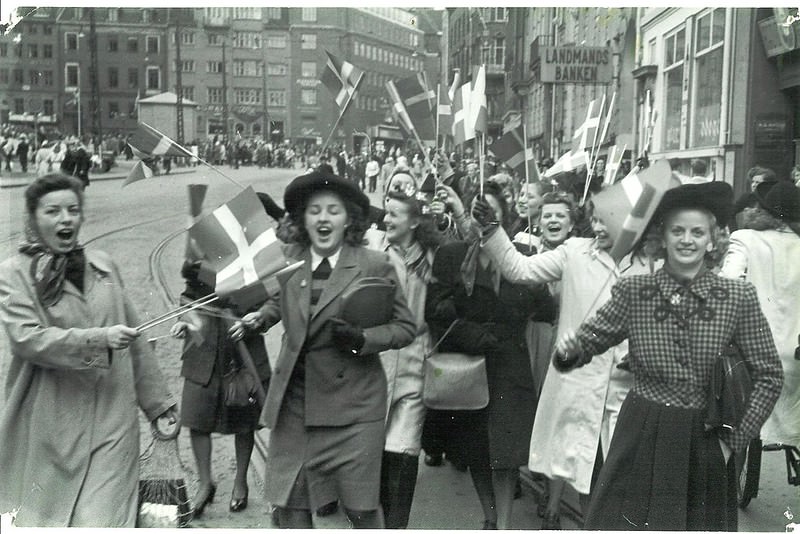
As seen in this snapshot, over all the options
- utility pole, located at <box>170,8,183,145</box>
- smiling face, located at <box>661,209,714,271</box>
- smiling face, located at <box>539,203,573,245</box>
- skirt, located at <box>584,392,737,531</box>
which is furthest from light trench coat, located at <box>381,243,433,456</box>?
utility pole, located at <box>170,8,183,145</box>

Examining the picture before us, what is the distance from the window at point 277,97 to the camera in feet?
83.2

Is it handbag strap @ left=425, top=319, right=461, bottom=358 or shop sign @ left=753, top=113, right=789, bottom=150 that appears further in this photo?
shop sign @ left=753, top=113, right=789, bottom=150

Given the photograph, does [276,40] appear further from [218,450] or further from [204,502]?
[204,502]

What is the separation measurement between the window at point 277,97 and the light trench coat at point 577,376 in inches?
798

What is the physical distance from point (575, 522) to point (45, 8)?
167 inches

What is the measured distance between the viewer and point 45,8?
5.45 meters

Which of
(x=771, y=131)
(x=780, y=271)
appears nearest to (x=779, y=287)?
(x=780, y=271)

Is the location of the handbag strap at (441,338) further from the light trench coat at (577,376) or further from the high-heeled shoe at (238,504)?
the high-heeled shoe at (238,504)

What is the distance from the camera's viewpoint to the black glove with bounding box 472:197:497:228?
4668mm

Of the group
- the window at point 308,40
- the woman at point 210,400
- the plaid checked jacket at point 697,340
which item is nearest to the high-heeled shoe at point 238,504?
the woman at point 210,400

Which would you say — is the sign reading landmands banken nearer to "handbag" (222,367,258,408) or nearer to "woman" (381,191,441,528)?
"woman" (381,191,441,528)

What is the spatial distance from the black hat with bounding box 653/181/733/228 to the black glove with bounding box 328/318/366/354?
54.4 inches

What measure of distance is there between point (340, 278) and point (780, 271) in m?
2.80

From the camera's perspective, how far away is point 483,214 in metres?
4.68
